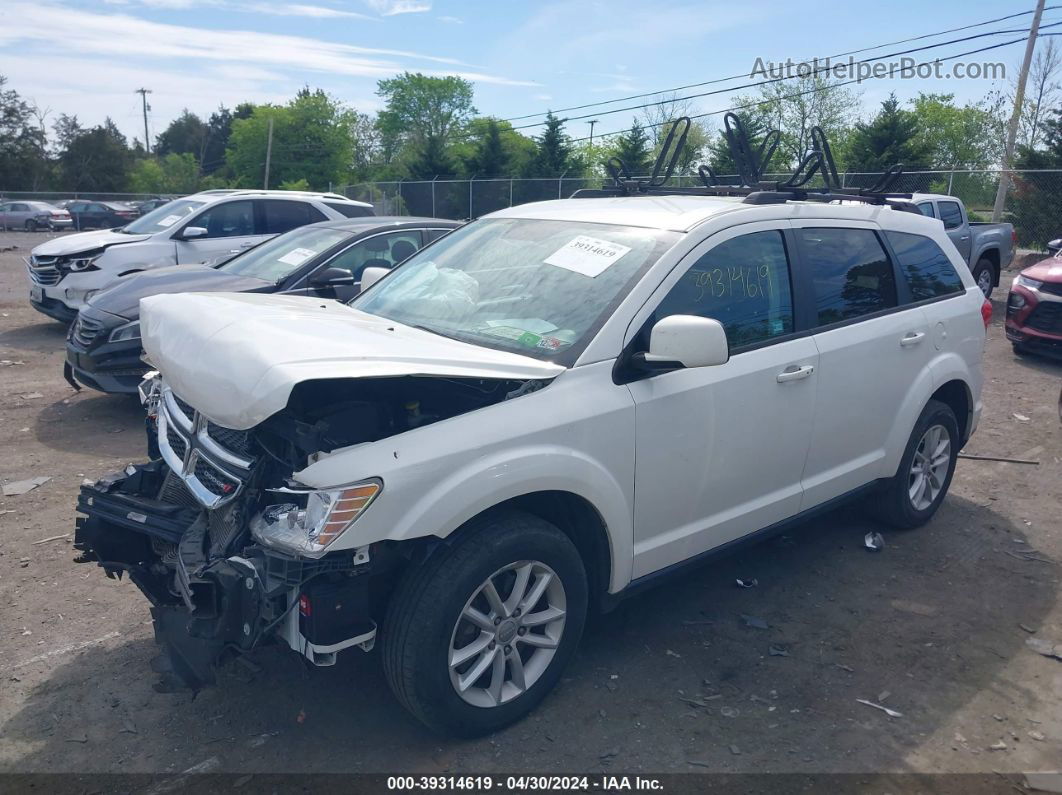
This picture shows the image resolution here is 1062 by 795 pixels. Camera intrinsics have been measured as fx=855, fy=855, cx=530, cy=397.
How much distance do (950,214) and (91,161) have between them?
208 feet

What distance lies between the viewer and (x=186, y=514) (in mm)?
3268

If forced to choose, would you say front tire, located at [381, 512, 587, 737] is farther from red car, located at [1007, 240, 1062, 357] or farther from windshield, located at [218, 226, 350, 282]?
red car, located at [1007, 240, 1062, 357]

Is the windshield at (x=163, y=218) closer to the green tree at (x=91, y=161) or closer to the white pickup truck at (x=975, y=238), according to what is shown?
the white pickup truck at (x=975, y=238)

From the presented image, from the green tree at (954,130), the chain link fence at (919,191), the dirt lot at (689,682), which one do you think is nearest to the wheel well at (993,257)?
the chain link fence at (919,191)

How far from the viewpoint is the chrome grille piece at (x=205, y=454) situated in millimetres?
3092

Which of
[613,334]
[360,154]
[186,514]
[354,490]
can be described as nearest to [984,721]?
[613,334]

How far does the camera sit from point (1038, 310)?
33.4ft

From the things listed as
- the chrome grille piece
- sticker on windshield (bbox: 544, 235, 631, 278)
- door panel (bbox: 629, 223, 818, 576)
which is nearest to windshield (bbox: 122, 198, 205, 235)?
the chrome grille piece

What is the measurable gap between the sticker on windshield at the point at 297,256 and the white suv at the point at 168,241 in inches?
131

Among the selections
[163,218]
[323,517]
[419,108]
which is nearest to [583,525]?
[323,517]

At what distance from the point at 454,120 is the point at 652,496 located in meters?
88.7

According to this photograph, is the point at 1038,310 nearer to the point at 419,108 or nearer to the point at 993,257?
the point at 993,257

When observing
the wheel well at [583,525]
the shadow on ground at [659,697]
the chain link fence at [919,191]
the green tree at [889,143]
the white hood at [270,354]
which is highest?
the green tree at [889,143]

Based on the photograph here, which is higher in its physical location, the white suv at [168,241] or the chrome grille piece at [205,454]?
the white suv at [168,241]
